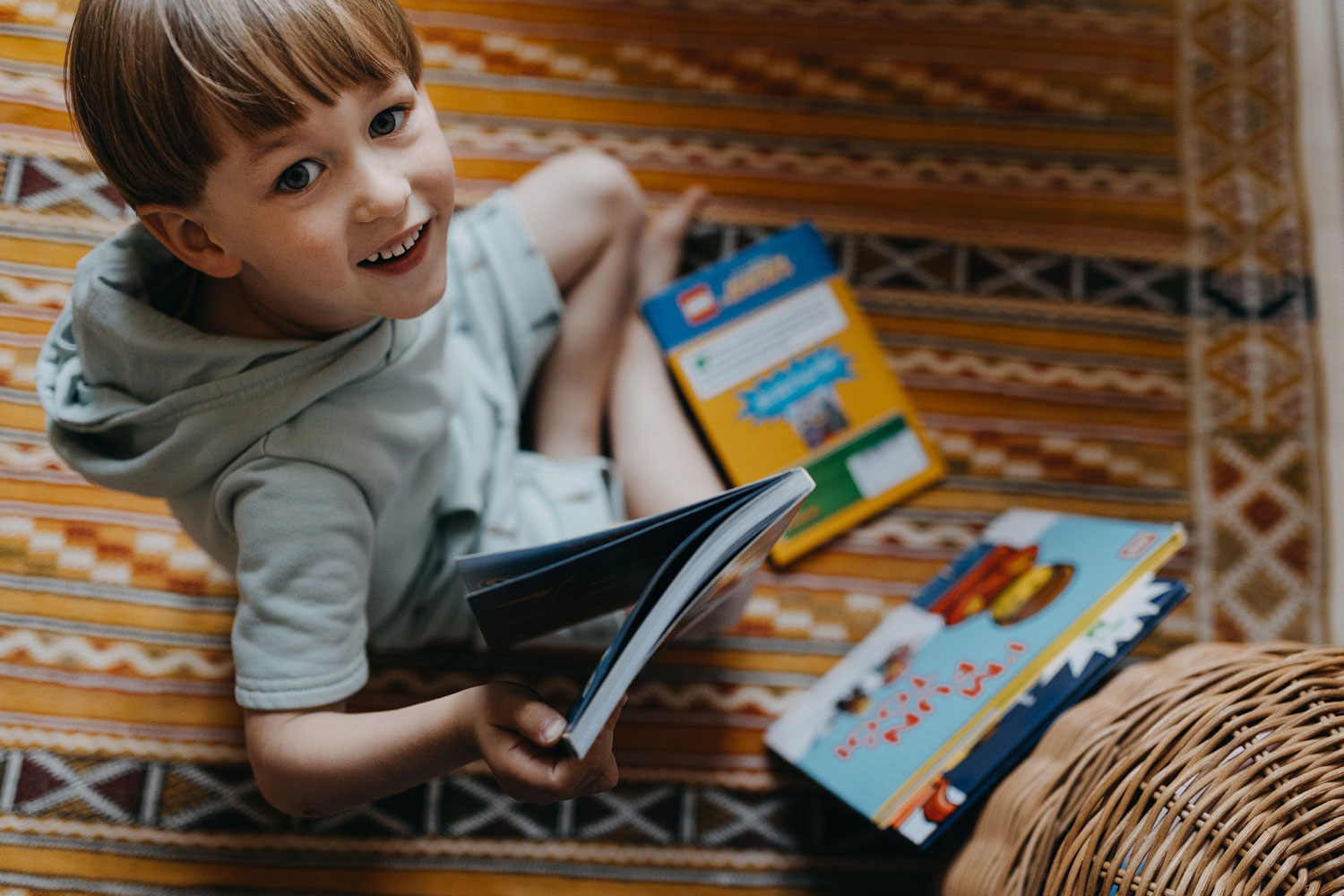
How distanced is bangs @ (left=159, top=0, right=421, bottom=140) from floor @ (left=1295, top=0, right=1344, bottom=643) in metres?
1.02

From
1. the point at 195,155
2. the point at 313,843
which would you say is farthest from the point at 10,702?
the point at 195,155

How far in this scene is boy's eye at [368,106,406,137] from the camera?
1.81 feet

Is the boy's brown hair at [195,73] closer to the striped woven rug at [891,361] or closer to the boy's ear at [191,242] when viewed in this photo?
the boy's ear at [191,242]

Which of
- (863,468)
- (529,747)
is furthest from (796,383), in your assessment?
(529,747)

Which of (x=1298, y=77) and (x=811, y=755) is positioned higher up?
(x=1298, y=77)

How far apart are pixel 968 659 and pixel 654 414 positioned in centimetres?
37

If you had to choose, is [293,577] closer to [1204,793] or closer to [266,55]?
[266,55]

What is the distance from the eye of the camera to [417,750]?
24.0 inches

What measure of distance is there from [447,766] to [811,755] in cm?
40

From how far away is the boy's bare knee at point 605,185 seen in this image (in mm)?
932

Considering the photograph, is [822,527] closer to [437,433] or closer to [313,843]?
[437,433]

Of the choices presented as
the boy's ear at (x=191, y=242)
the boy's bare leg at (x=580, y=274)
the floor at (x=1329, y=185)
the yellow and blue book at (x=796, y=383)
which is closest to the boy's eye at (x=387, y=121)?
the boy's ear at (x=191, y=242)

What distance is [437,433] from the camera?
70 centimetres

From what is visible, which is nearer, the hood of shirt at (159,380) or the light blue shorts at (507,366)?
the hood of shirt at (159,380)
